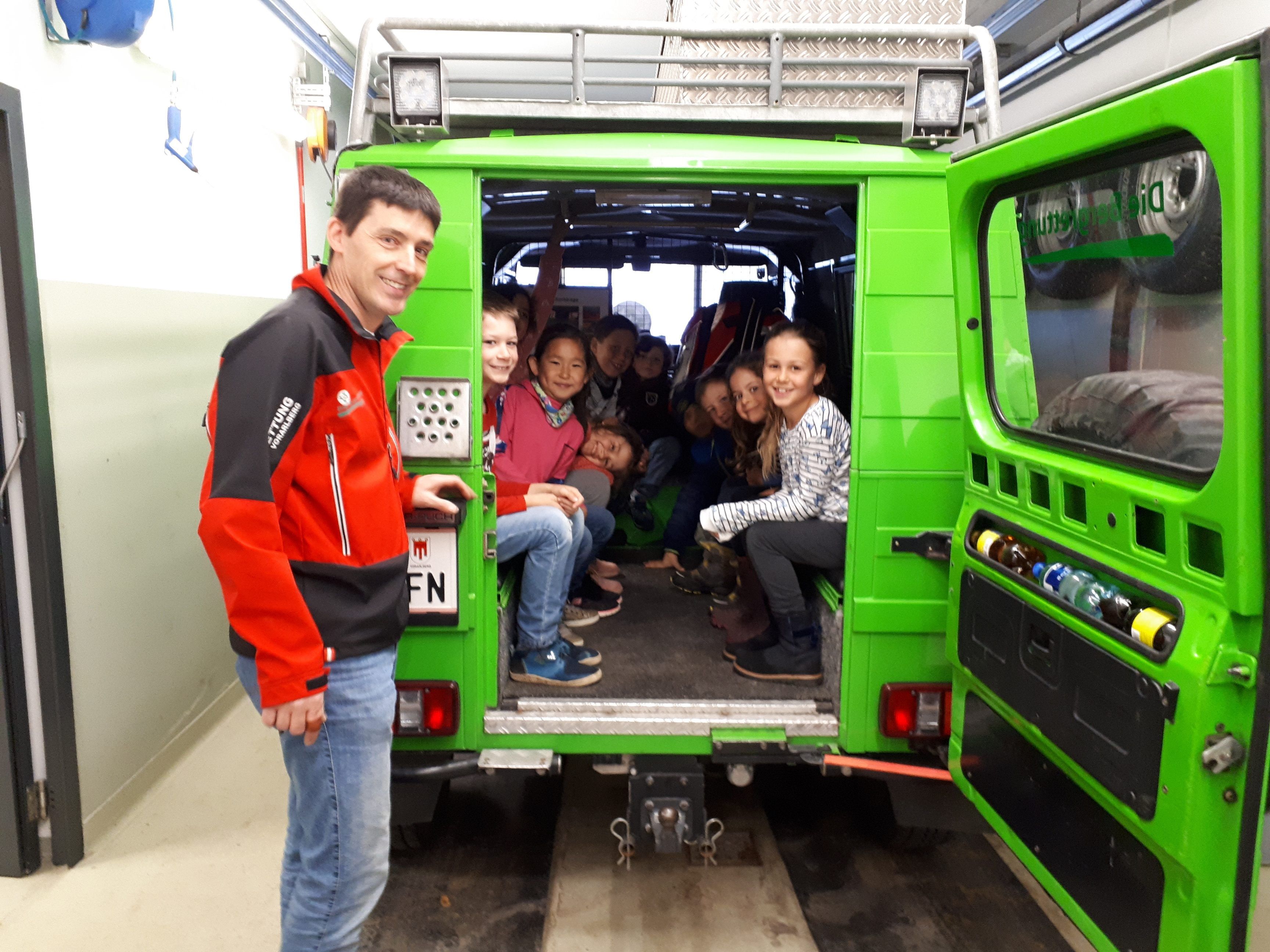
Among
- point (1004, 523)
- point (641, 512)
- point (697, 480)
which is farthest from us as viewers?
point (641, 512)

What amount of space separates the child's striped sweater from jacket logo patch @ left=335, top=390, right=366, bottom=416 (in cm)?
151

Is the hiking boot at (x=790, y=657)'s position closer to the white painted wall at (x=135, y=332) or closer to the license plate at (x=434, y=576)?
the license plate at (x=434, y=576)

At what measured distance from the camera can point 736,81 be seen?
2471 millimetres

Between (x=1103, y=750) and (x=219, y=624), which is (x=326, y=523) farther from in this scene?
(x=219, y=624)

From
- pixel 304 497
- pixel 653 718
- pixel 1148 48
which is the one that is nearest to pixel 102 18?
pixel 304 497

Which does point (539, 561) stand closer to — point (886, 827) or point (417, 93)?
point (417, 93)

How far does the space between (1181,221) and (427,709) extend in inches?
87.0

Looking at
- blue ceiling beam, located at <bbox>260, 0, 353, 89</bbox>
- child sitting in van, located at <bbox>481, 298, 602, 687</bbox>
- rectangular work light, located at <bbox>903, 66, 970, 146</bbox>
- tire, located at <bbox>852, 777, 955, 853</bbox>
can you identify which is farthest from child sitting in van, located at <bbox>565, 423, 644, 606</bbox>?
blue ceiling beam, located at <bbox>260, 0, 353, 89</bbox>

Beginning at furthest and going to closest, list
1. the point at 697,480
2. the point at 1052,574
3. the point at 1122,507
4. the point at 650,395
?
the point at 650,395 < the point at 697,480 < the point at 1052,574 < the point at 1122,507

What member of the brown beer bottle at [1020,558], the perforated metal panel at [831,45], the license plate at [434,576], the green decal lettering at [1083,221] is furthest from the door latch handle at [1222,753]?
the perforated metal panel at [831,45]

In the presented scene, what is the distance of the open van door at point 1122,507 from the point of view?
1349 millimetres

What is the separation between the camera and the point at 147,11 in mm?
2799

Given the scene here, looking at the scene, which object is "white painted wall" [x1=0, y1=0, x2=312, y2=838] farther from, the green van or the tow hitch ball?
the tow hitch ball

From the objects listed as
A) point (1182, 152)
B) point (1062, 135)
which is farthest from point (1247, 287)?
point (1062, 135)
